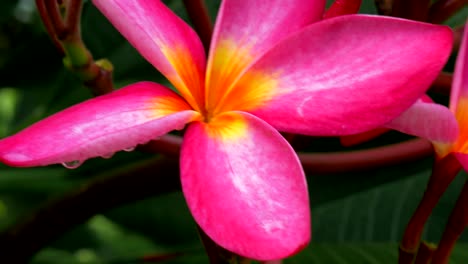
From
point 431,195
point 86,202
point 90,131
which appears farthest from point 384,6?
point 86,202

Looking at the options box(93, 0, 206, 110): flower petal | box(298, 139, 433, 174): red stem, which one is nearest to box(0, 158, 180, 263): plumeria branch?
box(298, 139, 433, 174): red stem

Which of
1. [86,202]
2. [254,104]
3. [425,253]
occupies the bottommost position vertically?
→ [86,202]

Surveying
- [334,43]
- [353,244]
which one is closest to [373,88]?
[334,43]

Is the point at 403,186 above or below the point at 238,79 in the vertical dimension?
below

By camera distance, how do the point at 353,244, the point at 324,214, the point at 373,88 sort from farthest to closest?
the point at 324,214 < the point at 353,244 < the point at 373,88

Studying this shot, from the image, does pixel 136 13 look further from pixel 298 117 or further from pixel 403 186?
pixel 403 186

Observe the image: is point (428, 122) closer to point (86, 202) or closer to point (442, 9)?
point (442, 9)

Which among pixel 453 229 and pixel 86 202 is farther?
pixel 86 202
